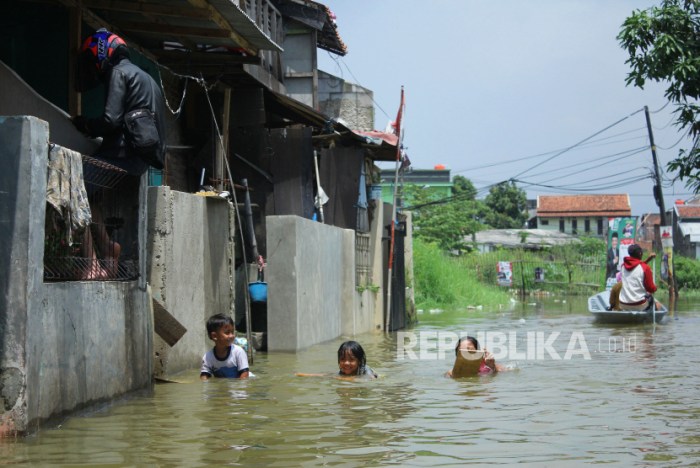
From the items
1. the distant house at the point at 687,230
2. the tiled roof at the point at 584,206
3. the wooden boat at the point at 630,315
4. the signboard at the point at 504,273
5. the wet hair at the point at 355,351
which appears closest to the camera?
the wet hair at the point at 355,351

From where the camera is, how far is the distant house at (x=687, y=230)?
5897 cm

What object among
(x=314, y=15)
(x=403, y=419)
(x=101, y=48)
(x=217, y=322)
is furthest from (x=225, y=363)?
(x=314, y=15)

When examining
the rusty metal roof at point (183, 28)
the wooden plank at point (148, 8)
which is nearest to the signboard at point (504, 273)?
the rusty metal roof at point (183, 28)

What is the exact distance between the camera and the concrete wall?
19.5ft

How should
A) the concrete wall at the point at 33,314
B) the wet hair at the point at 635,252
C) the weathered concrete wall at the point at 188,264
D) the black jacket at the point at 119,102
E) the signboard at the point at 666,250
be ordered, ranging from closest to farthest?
the concrete wall at the point at 33,314 < the black jacket at the point at 119,102 < the weathered concrete wall at the point at 188,264 < the wet hair at the point at 635,252 < the signboard at the point at 666,250

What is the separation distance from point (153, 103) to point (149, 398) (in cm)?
254

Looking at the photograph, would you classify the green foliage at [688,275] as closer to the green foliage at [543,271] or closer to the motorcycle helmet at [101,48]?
the green foliage at [543,271]

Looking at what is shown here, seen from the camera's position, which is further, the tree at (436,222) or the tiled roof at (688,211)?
the tiled roof at (688,211)

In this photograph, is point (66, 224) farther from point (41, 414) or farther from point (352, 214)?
point (352, 214)

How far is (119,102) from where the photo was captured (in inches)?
312

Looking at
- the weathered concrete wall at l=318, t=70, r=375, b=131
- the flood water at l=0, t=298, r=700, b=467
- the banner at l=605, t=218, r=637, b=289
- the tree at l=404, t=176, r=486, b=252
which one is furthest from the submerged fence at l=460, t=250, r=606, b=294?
the flood water at l=0, t=298, r=700, b=467

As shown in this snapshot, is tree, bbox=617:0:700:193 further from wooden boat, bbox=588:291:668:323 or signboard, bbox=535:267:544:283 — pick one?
signboard, bbox=535:267:544:283

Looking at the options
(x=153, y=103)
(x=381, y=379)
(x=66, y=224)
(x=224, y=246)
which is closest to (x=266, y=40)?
(x=224, y=246)

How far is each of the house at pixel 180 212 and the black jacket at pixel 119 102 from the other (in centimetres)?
30
